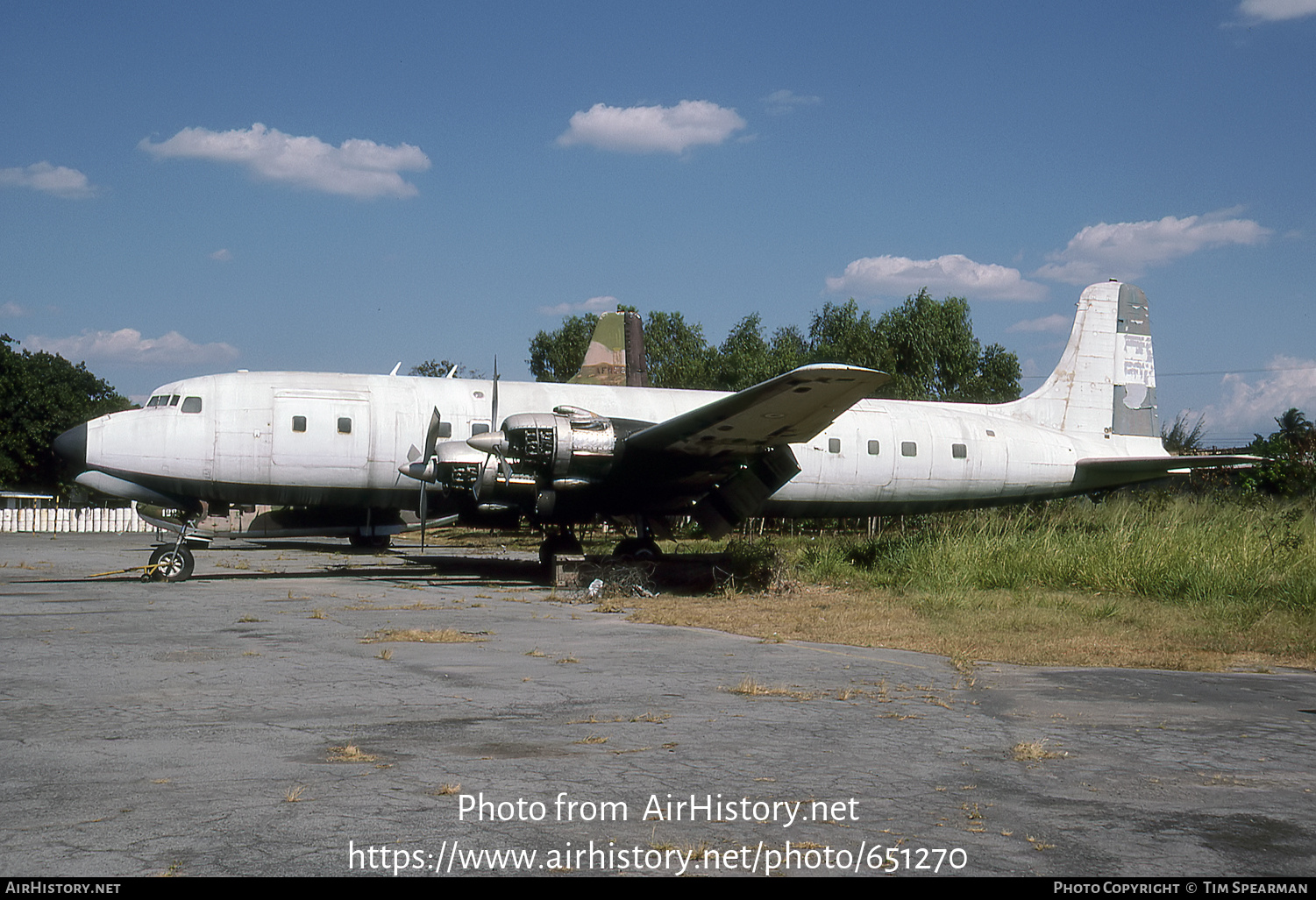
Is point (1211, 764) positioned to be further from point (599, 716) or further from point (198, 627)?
point (198, 627)

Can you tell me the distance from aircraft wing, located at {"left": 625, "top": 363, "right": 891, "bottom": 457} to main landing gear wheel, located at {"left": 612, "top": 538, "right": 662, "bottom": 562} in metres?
2.13

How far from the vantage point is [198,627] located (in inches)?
436

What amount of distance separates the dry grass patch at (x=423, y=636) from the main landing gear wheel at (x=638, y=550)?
21.6 ft

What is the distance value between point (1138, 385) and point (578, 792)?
21363mm

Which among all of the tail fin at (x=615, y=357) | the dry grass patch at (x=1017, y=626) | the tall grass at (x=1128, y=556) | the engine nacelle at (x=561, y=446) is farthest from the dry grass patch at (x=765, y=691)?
the tail fin at (x=615, y=357)

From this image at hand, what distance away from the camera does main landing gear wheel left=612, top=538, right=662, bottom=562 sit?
680 inches

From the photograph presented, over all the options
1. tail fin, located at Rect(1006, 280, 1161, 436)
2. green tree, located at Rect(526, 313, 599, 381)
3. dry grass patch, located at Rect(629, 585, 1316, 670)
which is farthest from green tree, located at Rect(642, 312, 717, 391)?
dry grass patch, located at Rect(629, 585, 1316, 670)

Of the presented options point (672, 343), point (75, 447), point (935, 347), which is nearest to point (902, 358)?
point (935, 347)

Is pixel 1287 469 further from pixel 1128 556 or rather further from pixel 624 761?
pixel 624 761

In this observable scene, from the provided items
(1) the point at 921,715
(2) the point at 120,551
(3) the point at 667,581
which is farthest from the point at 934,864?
(2) the point at 120,551

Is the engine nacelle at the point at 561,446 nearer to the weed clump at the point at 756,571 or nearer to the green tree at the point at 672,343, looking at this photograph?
the weed clump at the point at 756,571

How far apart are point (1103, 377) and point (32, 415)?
2506 inches

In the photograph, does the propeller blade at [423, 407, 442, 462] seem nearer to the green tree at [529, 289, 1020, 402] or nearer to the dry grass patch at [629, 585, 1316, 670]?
the dry grass patch at [629, 585, 1316, 670]

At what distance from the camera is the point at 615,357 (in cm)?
2627
